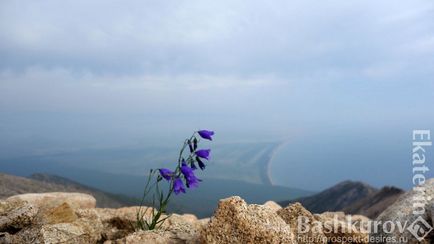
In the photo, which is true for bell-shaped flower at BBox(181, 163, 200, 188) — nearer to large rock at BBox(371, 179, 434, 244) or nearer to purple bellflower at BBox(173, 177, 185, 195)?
A: purple bellflower at BBox(173, 177, 185, 195)

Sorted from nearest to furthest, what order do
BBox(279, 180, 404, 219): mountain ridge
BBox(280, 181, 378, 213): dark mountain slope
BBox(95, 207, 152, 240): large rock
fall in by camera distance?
BBox(95, 207, 152, 240): large rock, BBox(279, 180, 404, 219): mountain ridge, BBox(280, 181, 378, 213): dark mountain slope

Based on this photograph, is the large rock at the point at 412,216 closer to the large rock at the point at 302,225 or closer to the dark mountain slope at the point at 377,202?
the large rock at the point at 302,225

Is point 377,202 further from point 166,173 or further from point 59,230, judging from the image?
point 59,230

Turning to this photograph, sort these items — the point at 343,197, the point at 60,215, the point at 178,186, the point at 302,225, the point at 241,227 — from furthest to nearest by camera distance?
the point at 343,197
the point at 60,215
the point at 302,225
the point at 178,186
the point at 241,227

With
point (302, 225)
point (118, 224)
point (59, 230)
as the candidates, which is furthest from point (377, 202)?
point (59, 230)

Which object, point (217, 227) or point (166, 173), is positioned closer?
point (217, 227)

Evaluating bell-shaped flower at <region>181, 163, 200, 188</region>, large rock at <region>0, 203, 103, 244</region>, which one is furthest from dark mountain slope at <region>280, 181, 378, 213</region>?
bell-shaped flower at <region>181, 163, 200, 188</region>
